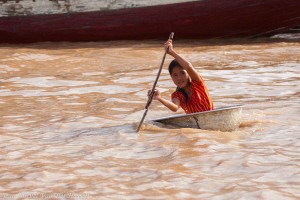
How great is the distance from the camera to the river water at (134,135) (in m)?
3.34

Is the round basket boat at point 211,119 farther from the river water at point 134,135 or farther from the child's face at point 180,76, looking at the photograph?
the child's face at point 180,76

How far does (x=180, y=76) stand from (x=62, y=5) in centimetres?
693

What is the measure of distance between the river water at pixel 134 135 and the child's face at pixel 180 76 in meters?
0.44

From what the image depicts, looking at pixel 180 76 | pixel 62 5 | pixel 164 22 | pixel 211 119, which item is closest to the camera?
pixel 211 119

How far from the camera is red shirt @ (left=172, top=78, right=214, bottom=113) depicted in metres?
4.82

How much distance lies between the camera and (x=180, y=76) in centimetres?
478

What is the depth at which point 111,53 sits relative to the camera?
9695 mm

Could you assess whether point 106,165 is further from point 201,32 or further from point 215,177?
point 201,32

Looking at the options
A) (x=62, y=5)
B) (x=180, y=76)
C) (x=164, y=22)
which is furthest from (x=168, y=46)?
(x=62, y=5)

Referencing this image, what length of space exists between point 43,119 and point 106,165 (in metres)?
1.74

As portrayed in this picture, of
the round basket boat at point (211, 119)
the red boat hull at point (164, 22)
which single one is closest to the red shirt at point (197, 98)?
the round basket boat at point (211, 119)

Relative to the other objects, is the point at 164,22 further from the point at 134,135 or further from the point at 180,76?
the point at 134,135

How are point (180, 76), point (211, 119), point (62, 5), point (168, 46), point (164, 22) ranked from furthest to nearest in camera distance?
1. point (62, 5)
2. point (164, 22)
3. point (180, 76)
4. point (168, 46)
5. point (211, 119)

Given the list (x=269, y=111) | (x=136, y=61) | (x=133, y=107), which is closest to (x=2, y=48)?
(x=136, y=61)
